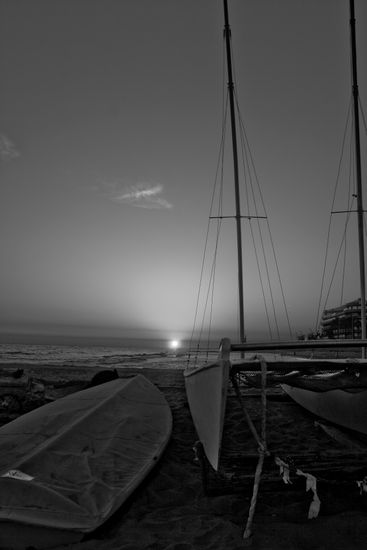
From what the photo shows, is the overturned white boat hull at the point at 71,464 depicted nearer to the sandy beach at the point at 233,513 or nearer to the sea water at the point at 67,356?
the sandy beach at the point at 233,513

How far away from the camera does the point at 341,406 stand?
5930mm

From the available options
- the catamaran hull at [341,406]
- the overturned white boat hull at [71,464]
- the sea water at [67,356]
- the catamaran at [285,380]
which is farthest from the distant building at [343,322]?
the overturned white boat hull at [71,464]

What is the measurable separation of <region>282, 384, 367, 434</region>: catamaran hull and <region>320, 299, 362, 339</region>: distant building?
25683mm

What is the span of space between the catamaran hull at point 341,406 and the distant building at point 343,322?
84.3ft

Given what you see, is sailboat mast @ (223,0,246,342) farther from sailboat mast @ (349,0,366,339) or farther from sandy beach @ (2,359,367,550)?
sandy beach @ (2,359,367,550)

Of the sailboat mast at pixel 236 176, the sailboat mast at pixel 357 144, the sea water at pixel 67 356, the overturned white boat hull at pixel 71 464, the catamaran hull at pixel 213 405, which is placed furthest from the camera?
Result: the sea water at pixel 67 356

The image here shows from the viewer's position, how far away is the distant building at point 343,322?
31469 millimetres

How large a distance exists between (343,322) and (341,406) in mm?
30268

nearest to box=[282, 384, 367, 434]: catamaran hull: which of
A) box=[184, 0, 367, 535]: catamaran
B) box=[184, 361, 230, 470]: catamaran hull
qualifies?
box=[184, 0, 367, 535]: catamaran

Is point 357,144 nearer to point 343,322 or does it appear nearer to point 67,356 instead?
point 343,322

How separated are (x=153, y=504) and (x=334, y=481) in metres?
1.86

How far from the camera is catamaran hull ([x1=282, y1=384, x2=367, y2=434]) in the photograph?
5301 millimetres

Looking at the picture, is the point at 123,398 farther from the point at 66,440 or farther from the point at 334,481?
the point at 334,481

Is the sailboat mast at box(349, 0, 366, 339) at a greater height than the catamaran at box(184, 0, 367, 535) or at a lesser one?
greater
